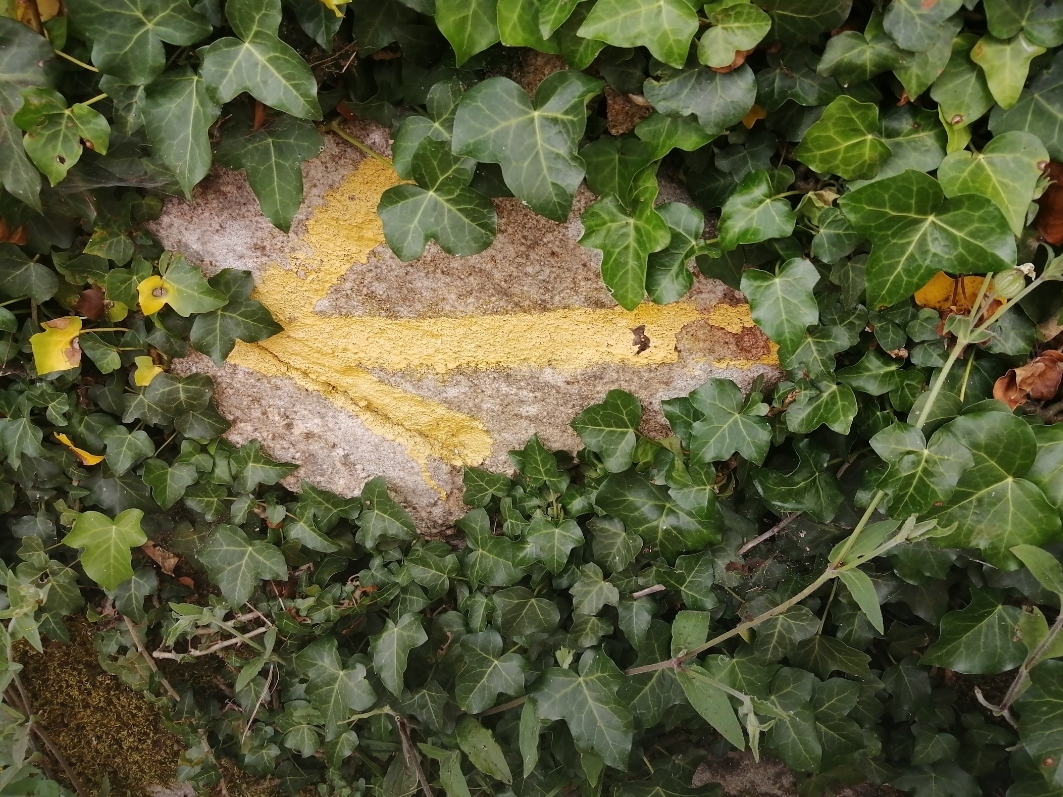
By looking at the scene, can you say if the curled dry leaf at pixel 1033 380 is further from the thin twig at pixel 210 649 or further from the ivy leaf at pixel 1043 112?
the thin twig at pixel 210 649

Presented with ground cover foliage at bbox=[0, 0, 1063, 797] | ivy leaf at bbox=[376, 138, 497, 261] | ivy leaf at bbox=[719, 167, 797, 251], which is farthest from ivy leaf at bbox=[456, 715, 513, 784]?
ivy leaf at bbox=[719, 167, 797, 251]

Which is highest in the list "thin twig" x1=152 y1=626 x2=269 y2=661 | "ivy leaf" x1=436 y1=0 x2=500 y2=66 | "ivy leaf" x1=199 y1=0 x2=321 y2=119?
"ivy leaf" x1=436 y1=0 x2=500 y2=66

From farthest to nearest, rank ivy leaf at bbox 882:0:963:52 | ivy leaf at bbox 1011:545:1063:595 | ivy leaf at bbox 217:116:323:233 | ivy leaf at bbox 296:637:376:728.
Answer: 1. ivy leaf at bbox 296:637:376:728
2. ivy leaf at bbox 217:116:323:233
3. ivy leaf at bbox 1011:545:1063:595
4. ivy leaf at bbox 882:0:963:52

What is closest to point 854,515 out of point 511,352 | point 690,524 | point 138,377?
point 690,524

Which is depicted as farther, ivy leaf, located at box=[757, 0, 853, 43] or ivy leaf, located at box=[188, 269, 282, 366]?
ivy leaf, located at box=[188, 269, 282, 366]

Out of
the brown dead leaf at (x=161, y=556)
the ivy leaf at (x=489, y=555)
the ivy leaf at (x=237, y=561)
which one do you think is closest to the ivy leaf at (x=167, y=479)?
the ivy leaf at (x=237, y=561)

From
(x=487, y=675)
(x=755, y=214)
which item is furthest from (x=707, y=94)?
(x=487, y=675)

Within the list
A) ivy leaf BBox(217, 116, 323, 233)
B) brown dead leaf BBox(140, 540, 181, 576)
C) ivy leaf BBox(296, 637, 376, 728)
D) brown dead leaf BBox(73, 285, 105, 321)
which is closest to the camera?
ivy leaf BBox(217, 116, 323, 233)

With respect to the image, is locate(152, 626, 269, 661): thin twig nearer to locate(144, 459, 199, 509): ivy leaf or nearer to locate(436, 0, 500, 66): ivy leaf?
locate(144, 459, 199, 509): ivy leaf

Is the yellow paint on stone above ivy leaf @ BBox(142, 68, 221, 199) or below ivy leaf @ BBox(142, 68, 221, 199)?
below
